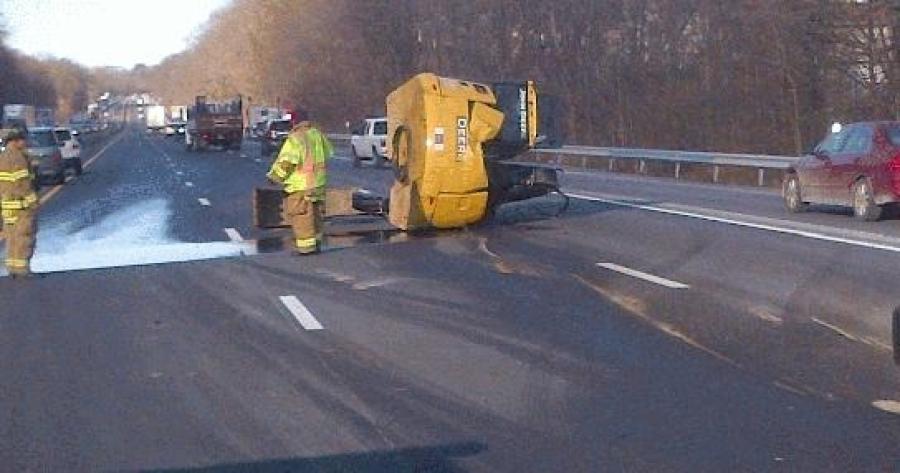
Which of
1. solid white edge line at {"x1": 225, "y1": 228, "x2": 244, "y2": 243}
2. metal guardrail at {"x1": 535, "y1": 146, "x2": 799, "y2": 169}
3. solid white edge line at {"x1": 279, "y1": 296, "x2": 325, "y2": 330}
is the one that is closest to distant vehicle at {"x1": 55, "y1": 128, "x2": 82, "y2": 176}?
metal guardrail at {"x1": 535, "y1": 146, "x2": 799, "y2": 169}

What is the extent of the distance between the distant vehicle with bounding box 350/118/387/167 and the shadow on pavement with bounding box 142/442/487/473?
147 feet

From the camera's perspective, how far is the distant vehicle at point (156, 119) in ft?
457

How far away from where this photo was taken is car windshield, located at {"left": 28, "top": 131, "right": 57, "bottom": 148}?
4625 centimetres

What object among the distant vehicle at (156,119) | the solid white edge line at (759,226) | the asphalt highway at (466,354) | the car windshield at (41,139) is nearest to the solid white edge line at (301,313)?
the asphalt highway at (466,354)

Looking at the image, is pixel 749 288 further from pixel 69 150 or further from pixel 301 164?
pixel 69 150

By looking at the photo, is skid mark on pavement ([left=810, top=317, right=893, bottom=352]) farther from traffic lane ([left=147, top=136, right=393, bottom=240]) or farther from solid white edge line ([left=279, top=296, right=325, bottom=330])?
traffic lane ([left=147, top=136, right=393, bottom=240])

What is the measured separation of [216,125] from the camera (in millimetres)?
76875

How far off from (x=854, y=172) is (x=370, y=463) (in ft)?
56.7

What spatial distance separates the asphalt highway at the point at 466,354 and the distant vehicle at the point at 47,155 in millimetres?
24611

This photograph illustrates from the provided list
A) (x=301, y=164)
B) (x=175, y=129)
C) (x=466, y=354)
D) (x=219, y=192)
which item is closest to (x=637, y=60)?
(x=219, y=192)

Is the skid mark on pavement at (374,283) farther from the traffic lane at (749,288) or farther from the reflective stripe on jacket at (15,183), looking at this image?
the reflective stripe on jacket at (15,183)

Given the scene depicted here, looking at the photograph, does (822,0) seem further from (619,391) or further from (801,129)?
(619,391)

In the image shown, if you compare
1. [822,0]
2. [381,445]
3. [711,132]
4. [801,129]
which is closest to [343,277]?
[381,445]

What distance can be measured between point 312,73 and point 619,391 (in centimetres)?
8163
